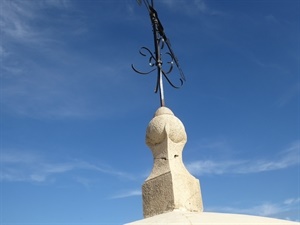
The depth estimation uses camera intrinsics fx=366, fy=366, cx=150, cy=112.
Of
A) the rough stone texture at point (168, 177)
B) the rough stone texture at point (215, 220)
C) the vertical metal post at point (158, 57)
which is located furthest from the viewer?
the vertical metal post at point (158, 57)

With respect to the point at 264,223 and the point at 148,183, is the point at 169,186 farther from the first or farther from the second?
the point at 264,223

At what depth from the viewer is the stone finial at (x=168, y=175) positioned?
420 centimetres

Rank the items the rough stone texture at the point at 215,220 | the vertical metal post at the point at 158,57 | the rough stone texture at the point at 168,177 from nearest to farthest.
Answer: the rough stone texture at the point at 215,220
the rough stone texture at the point at 168,177
the vertical metal post at the point at 158,57

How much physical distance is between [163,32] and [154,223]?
9.86 feet

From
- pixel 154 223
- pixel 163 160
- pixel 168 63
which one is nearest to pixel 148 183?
pixel 163 160

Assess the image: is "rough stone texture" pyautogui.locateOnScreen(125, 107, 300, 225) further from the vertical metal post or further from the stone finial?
the vertical metal post

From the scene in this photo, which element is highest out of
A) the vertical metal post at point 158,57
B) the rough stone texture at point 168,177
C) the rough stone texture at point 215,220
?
the vertical metal post at point 158,57

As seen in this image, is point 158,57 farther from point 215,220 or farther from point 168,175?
point 215,220

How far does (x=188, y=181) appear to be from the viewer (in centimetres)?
443

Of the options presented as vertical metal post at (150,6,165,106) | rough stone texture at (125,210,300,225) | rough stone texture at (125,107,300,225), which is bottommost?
rough stone texture at (125,210,300,225)

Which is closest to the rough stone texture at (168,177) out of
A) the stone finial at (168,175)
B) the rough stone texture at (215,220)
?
the stone finial at (168,175)

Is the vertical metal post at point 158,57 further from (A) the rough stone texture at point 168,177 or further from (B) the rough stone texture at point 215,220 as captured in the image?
(B) the rough stone texture at point 215,220

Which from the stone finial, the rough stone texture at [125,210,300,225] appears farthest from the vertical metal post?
the rough stone texture at [125,210,300,225]

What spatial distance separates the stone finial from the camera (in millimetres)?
4199
